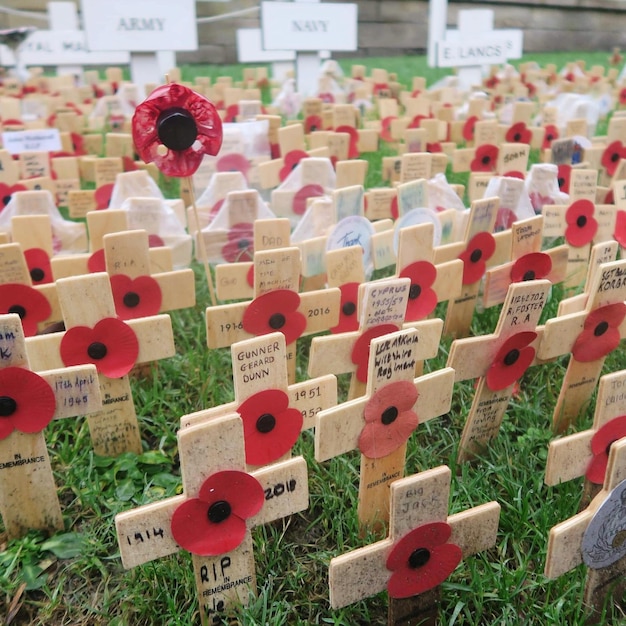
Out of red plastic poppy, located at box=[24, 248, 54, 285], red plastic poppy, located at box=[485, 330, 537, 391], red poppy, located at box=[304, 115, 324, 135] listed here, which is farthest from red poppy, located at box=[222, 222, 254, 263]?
red poppy, located at box=[304, 115, 324, 135]

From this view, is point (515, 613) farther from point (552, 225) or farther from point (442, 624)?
point (552, 225)

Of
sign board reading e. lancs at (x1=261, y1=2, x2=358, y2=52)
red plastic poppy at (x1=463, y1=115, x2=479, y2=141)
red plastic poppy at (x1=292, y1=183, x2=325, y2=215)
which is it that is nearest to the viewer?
red plastic poppy at (x1=292, y1=183, x2=325, y2=215)

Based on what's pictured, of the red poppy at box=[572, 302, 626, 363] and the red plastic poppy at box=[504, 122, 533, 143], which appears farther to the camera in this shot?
the red plastic poppy at box=[504, 122, 533, 143]

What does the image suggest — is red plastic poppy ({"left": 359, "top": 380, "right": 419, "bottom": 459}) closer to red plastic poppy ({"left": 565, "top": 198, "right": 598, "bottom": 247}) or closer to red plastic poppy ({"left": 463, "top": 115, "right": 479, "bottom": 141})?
red plastic poppy ({"left": 565, "top": 198, "right": 598, "bottom": 247})

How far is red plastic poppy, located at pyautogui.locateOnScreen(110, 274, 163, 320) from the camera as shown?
1627 mm

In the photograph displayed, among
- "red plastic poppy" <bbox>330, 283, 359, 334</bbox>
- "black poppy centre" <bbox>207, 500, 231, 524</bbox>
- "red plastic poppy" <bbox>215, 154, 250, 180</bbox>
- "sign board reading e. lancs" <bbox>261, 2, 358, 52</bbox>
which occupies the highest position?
"sign board reading e. lancs" <bbox>261, 2, 358, 52</bbox>

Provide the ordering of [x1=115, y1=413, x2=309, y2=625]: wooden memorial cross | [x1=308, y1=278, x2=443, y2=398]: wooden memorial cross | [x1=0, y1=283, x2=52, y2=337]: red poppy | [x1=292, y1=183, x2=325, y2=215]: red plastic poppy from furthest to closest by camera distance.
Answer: [x1=292, y1=183, x2=325, y2=215]: red plastic poppy < [x1=0, y1=283, x2=52, y2=337]: red poppy < [x1=308, y1=278, x2=443, y2=398]: wooden memorial cross < [x1=115, y1=413, x2=309, y2=625]: wooden memorial cross

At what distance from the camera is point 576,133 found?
3184 millimetres

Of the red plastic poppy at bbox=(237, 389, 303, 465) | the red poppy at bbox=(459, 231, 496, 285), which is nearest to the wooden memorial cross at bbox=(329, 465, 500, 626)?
the red plastic poppy at bbox=(237, 389, 303, 465)

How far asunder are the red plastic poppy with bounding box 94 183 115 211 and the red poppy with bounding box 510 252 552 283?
1.55m

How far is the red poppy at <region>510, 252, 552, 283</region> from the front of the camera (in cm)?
175

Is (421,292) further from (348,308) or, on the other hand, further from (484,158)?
(484,158)

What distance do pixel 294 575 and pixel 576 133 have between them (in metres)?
2.60

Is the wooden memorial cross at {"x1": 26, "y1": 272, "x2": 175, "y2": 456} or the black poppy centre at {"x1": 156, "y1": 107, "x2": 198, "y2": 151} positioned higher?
the black poppy centre at {"x1": 156, "y1": 107, "x2": 198, "y2": 151}
